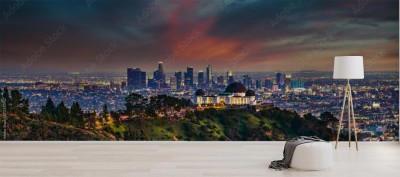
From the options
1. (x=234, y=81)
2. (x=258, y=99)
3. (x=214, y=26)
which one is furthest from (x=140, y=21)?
(x=258, y=99)

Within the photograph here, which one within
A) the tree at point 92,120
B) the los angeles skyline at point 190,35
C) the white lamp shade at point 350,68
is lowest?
the tree at point 92,120

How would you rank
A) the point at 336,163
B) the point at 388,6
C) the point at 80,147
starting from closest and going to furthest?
the point at 336,163, the point at 80,147, the point at 388,6

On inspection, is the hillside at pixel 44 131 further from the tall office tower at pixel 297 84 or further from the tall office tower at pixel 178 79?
the tall office tower at pixel 297 84

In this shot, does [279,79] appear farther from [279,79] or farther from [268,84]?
[268,84]

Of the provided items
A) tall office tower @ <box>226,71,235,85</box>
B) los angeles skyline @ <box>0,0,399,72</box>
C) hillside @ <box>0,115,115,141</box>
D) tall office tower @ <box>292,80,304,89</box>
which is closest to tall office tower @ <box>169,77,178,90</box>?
los angeles skyline @ <box>0,0,399,72</box>

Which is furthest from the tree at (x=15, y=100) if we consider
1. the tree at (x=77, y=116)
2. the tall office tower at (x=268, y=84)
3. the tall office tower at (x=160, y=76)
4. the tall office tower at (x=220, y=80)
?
the tall office tower at (x=268, y=84)

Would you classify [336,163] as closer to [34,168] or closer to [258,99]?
[258,99]
